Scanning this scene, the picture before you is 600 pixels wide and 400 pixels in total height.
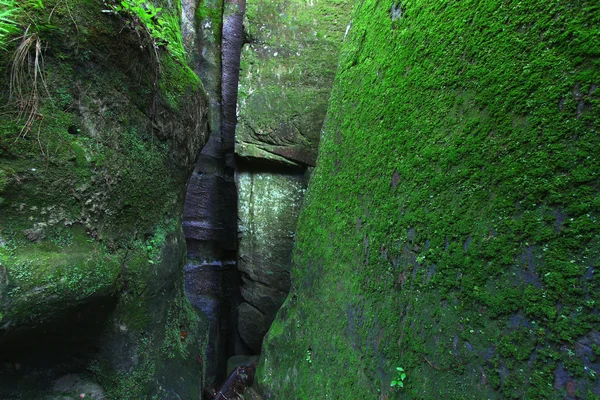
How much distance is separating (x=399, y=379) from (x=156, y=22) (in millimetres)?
3397

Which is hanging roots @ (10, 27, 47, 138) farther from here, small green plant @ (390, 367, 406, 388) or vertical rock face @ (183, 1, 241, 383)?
vertical rock face @ (183, 1, 241, 383)

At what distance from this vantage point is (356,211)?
2.44 metres

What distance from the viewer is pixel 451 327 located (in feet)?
4.75

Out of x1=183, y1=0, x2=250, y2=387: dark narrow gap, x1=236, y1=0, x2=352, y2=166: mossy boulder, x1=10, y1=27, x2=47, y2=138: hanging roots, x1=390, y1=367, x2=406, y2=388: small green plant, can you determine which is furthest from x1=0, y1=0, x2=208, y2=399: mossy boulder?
x1=183, y1=0, x2=250, y2=387: dark narrow gap

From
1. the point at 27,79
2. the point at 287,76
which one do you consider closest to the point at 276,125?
the point at 287,76

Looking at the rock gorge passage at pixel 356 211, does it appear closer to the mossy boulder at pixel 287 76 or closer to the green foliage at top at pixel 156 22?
the green foliage at top at pixel 156 22

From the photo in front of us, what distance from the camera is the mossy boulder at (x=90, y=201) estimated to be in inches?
78.1

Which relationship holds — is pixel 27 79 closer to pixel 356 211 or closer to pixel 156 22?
pixel 156 22

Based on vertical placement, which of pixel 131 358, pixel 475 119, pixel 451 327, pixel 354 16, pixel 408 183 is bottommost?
pixel 131 358

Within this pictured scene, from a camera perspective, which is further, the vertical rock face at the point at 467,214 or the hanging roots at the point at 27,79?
the hanging roots at the point at 27,79

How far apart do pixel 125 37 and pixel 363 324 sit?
113 inches

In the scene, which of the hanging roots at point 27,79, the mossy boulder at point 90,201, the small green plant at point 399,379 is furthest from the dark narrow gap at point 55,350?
the small green plant at point 399,379

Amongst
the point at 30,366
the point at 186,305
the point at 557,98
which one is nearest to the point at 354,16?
the point at 557,98

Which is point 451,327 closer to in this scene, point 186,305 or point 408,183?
point 408,183
